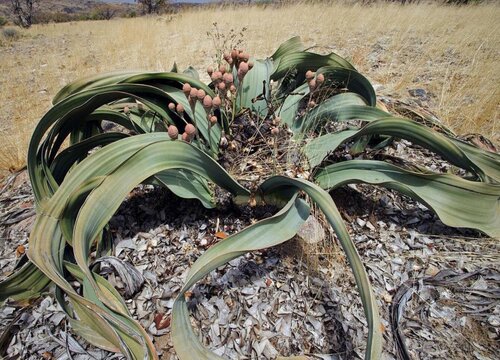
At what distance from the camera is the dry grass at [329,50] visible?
2186 millimetres

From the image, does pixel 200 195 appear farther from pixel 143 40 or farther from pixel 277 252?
pixel 143 40

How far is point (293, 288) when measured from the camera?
88 centimetres

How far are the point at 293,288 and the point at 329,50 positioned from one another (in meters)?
3.26

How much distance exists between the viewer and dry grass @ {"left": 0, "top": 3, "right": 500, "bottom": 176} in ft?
7.17

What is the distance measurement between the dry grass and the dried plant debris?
1.15 m

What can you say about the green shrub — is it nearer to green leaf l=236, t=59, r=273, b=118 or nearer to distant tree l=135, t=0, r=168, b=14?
distant tree l=135, t=0, r=168, b=14

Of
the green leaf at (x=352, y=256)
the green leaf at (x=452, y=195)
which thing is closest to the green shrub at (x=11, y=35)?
the green leaf at (x=352, y=256)

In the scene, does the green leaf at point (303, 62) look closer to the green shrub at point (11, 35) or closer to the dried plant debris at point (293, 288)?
the dried plant debris at point (293, 288)

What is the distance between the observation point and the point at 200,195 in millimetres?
973

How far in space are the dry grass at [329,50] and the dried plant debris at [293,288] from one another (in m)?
1.15

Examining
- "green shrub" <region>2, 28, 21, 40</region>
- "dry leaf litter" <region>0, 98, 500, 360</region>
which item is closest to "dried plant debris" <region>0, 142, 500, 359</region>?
"dry leaf litter" <region>0, 98, 500, 360</region>

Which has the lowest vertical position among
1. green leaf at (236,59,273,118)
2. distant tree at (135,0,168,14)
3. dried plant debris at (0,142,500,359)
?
dried plant debris at (0,142,500,359)

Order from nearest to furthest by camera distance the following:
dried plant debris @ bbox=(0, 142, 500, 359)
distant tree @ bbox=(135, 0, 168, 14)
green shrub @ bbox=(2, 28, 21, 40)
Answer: dried plant debris @ bbox=(0, 142, 500, 359) < green shrub @ bbox=(2, 28, 21, 40) < distant tree @ bbox=(135, 0, 168, 14)

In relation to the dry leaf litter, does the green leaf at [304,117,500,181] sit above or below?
above
